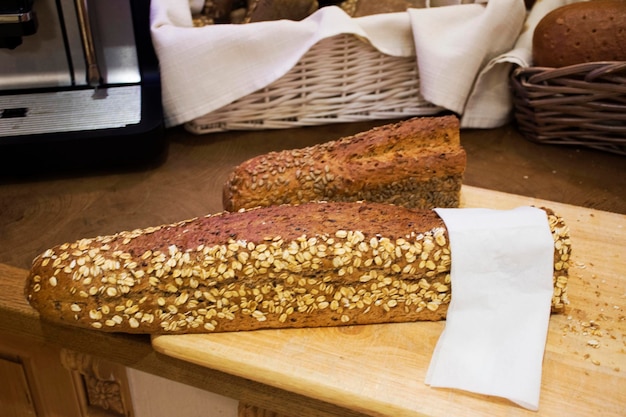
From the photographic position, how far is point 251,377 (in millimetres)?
916

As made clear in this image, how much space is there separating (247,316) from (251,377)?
0.09 metres

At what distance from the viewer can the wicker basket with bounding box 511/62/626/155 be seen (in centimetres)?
138

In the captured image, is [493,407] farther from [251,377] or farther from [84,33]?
[84,33]

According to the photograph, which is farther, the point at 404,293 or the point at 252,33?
the point at 252,33

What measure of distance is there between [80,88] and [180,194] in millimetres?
377

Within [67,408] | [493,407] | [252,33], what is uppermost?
[252,33]

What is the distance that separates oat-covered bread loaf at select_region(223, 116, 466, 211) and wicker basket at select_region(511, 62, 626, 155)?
1.29ft

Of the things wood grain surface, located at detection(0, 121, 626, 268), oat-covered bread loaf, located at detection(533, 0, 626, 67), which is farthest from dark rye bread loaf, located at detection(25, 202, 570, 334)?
oat-covered bread loaf, located at detection(533, 0, 626, 67)

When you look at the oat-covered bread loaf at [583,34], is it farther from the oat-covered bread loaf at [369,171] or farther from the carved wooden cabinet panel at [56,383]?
the carved wooden cabinet panel at [56,383]

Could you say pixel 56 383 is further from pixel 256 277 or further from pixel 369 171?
pixel 369 171

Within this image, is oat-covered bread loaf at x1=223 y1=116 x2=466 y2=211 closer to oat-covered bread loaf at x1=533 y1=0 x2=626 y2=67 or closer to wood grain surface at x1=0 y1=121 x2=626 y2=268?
wood grain surface at x1=0 y1=121 x2=626 y2=268

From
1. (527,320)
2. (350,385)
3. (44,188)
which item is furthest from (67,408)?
(527,320)

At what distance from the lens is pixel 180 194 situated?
1395 mm

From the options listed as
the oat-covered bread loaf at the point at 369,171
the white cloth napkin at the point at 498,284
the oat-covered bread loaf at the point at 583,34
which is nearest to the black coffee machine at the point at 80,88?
the oat-covered bread loaf at the point at 369,171
